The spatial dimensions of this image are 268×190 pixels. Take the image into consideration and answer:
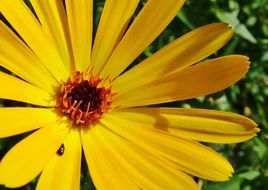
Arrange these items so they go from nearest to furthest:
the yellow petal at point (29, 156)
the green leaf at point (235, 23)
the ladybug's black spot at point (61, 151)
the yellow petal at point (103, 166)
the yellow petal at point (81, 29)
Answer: the yellow petal at point (29, 156) → the yellow petal at point (103, 166) → the ladybug's black spot at point (61, 151) → the yellow petal at point (81, 29) → the green leaf at point (235, 23)

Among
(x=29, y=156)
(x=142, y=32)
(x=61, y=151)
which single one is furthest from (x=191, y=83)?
(x=29, y=156)

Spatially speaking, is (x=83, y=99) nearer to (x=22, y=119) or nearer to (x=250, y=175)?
(x=22, y=119)

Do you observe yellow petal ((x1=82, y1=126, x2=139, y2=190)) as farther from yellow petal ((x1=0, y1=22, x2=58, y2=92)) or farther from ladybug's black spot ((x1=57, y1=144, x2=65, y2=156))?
yellow petal ((x1=0, y1=22, x2=58, y2=92))

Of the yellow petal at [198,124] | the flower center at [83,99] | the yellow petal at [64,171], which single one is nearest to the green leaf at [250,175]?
the yellow petal at [198,124]

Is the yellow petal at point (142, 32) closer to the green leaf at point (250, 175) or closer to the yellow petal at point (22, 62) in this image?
the yellow petal at point (22, 62)

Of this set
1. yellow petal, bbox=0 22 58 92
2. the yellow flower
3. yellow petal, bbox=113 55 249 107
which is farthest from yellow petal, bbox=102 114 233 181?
yellow petal, bbox=0 22 58 92

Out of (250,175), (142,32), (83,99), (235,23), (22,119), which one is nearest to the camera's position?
(22,119)
